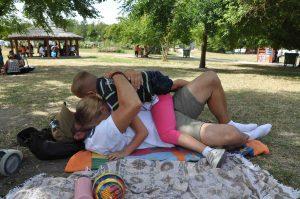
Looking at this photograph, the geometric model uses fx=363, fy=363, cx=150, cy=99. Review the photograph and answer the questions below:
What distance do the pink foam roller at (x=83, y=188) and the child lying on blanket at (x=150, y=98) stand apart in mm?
696

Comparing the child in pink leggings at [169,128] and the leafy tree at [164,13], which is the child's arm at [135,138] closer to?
the child in pink leggings at [169,128]

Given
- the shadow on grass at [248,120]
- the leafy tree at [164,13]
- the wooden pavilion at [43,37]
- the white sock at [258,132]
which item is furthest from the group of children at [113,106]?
the wooden pavilion at [43,37]

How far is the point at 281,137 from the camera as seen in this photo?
16.8 ft

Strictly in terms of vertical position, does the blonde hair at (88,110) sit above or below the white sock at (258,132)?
above

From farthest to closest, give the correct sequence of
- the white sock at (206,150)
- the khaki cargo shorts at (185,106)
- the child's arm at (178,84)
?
the child's arm at (178,84) → the khaki cargo shorts at (185,106) → the white sock at (206,150)

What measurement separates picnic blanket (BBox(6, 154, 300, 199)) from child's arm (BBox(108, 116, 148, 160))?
0.22m

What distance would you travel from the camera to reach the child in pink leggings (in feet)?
12.2

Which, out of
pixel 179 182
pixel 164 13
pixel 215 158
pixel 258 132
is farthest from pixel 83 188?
pixel 164 13

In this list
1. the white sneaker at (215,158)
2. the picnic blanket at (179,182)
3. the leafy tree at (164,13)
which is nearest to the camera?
the picnic blanket at (179,182)

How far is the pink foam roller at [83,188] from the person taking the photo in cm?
273

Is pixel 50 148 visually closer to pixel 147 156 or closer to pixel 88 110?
pixel 88 110

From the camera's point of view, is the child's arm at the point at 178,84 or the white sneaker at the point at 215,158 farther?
the child's arm at the point at 178,84

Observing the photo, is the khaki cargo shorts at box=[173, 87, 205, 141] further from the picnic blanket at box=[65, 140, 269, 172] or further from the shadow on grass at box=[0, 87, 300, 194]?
the shadow on grass at box=[0, 87, 300, 194]

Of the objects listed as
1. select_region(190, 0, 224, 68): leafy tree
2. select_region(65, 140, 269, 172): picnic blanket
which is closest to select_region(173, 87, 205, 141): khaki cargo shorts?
select_region(65, 140, 269, 172): picnic blanket
